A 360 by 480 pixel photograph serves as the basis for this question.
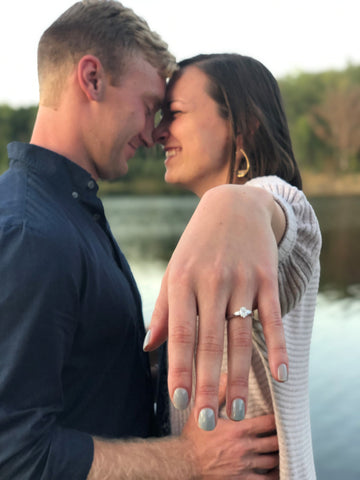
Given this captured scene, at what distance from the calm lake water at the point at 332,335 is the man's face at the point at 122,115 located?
5.87m

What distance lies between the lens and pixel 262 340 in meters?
1.46

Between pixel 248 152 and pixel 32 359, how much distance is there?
1.17 m

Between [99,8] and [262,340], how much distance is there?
5.17ft

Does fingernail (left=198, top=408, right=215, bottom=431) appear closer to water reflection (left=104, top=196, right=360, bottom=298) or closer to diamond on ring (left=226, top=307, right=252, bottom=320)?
diamond on ring (left=226, top=307, right=252, bottom=320)

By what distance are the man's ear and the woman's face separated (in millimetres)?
351

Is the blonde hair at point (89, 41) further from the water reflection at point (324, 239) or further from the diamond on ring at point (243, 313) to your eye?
the water reflection at point (324, 239)

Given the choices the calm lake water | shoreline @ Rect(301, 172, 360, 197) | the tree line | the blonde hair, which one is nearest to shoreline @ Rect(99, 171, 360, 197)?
shoreline @ Rect(301, 172, 360, 197)

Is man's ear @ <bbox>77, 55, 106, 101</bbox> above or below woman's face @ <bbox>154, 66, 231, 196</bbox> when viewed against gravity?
above

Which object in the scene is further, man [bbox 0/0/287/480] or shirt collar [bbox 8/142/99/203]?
shirt collar [bbox 8/142/99/203]

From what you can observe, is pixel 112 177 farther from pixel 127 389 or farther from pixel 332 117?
pixel 332 117

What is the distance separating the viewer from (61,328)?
5.26 feet

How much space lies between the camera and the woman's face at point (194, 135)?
2285 mm

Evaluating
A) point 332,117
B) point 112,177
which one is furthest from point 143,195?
point 112,177

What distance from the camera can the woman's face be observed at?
2.29 metres
